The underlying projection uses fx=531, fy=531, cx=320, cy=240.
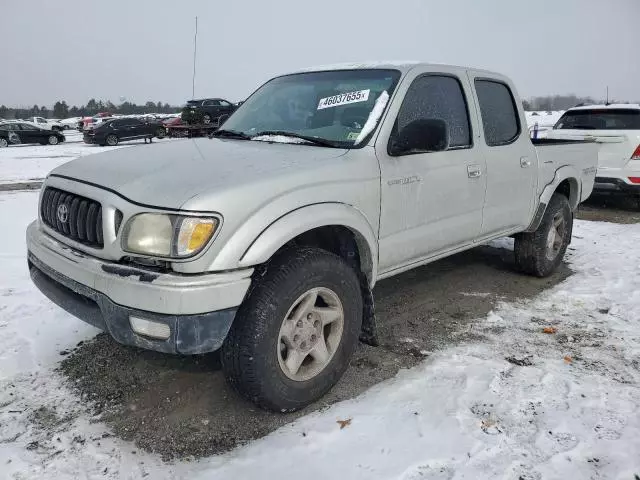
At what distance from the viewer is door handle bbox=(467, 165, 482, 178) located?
3873mm

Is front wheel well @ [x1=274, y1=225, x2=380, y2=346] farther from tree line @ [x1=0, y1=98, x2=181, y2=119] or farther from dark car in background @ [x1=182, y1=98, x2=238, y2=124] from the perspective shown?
tree line @ [x1=0, y1=98, x2=181, y2=119]

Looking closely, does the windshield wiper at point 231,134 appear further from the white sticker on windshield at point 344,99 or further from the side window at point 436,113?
the side window at point 436,113

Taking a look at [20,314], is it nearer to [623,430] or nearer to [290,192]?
[290,192]

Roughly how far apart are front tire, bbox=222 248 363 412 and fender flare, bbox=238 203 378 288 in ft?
0.50

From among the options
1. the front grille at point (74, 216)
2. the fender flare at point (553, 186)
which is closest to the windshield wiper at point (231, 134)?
the front grille at point (74, 216)

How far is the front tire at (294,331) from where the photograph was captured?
2561mm

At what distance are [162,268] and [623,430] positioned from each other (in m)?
2.40

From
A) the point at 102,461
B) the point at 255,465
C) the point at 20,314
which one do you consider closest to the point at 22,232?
the point at 20,314

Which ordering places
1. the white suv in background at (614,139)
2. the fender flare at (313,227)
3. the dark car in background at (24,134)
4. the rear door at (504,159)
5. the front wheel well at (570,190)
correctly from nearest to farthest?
the fender flare at (313,227)
the rear door at (504,159)
the front wheel well at (570,190)
the white suv in background at (614,139)
the dark car in background at (24,134)

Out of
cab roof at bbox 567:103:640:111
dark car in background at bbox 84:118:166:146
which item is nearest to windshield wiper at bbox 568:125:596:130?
cab roof at bbox 567:103:640:111

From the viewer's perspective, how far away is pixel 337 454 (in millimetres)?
2480

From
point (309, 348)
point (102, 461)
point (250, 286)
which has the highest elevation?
point (250, 286)

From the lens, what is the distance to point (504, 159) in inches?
170

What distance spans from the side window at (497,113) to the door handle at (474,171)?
344 millimetres
